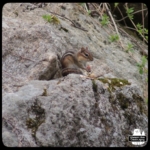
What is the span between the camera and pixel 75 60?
4.70 metres

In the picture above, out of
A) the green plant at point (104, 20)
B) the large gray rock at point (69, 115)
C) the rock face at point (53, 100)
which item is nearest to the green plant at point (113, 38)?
the green plant at point (104, 20)

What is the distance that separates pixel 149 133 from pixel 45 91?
133 centimetres

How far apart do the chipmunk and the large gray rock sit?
1.95ft

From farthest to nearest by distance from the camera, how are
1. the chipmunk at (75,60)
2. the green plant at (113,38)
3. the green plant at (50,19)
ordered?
the green plant at (113,38) < the green plant at (50,19) < the chipmunk at (75,60)

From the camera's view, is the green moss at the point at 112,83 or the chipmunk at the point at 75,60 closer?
the green moss at the point at 112,83

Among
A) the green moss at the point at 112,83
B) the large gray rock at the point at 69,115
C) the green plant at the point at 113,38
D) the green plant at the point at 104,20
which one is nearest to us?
the large gray rock at the point at 69,115

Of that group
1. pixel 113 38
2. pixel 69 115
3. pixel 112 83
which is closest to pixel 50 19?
pixel 113 38

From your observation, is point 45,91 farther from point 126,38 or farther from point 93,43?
point 126,38

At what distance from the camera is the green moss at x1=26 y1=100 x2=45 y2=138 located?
122 inches

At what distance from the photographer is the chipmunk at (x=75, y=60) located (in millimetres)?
4188

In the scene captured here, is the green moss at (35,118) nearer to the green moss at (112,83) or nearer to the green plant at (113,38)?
the green moss at (112,83)

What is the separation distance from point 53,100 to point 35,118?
274 mm

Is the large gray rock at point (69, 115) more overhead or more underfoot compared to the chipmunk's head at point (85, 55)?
more underfoot

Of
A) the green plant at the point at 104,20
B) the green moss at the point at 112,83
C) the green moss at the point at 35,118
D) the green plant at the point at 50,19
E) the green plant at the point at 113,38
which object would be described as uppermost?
the green plant at the point at 104,20
